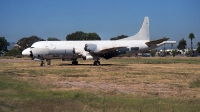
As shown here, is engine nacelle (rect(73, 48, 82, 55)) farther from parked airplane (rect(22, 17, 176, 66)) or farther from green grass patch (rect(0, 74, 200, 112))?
green grass patch (rect(0, 74, 200, 112))

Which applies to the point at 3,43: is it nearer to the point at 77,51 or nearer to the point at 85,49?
the point at 77,51

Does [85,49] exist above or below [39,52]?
above

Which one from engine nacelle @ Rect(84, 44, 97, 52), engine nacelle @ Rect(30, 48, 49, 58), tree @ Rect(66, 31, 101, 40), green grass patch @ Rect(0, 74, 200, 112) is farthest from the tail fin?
tree @ Rect(66, 31, 101, 40)

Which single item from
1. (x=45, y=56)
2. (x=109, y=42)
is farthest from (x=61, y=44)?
(x=109, y=42)

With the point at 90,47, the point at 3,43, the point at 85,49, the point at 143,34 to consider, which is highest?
the point at 3,43

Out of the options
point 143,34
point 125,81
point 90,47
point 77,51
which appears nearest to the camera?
point 125,81

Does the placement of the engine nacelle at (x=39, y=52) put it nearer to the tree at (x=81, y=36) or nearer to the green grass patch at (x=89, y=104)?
the green grass patch at (x=89, y=104)

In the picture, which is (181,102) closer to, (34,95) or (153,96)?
(153,96)

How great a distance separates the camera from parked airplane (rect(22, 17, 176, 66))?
37.4 metres

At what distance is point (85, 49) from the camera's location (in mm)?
37875

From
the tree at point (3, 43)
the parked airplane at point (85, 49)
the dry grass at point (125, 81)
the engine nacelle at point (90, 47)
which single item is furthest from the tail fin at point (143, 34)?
the tree at point (3, 43)

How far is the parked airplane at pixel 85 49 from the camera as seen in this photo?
123ft

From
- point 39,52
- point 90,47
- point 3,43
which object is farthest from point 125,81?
point 3,43

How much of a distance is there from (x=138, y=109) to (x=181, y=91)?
518 centimetres
